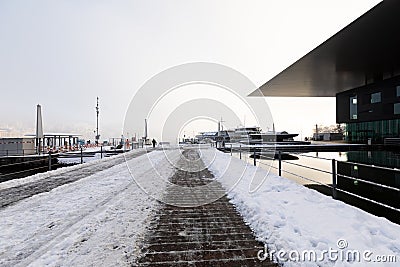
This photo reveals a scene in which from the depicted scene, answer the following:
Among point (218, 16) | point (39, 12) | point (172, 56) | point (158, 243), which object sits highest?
point (218, 16)

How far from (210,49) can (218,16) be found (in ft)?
8.13

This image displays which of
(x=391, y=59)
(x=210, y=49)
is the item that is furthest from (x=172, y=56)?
(x=391, y=59)

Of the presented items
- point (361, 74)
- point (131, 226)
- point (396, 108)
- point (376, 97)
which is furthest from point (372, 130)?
point (131, 226)

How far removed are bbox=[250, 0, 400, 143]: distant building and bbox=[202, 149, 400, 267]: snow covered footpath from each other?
14580mm

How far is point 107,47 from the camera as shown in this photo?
18.4 meters

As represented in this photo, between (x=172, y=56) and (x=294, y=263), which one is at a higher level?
(x=172, y=56)

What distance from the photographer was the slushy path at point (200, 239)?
Result: 308 centimetres

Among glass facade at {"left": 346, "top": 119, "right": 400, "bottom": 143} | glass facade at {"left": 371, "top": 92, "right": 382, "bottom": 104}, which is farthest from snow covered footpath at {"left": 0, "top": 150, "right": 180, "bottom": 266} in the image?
glass facade at {"left": 371, "top": 92, "right": 382, "bottom": 104}

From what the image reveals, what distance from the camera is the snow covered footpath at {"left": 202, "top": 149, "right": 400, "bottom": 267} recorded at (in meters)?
2.95

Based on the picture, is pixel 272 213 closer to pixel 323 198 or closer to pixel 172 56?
pixel 323 198

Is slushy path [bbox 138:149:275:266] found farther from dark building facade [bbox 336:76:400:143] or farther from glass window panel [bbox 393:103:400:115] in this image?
dark building facade [bbox 336:76:400:143]

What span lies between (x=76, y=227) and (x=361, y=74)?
32876 mm

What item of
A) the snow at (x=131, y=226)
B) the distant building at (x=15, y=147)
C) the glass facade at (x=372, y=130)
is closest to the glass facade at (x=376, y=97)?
the glass facade at (x=372, y=130)

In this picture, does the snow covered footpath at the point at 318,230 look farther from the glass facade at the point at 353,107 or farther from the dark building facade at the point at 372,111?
the glass facade at the point at 353,107
